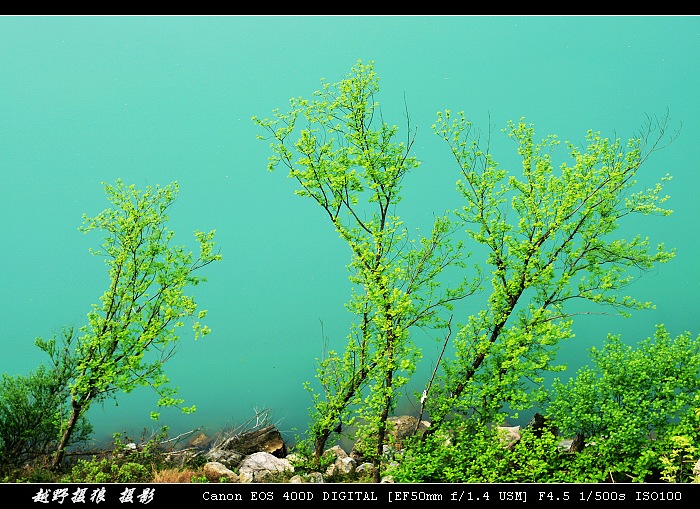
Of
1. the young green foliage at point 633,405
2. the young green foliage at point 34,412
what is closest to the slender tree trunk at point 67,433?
the young green foliage at point 34,412

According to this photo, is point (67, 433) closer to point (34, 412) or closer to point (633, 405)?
point (34, 412)

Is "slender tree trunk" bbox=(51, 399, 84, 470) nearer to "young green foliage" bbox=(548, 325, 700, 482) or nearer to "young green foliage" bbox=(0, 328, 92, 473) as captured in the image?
"young green foliage" bbox=(0, 328, 92, 473)

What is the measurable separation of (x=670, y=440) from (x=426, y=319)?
556cm

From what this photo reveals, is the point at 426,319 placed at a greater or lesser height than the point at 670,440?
greater

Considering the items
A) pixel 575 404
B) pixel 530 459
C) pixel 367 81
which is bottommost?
pixel 530 459

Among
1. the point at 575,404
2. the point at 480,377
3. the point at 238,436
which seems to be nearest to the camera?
the point at 575,404

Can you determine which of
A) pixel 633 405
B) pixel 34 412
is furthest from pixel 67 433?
pixel 633 405

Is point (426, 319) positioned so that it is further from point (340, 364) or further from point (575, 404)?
point (575, 404)

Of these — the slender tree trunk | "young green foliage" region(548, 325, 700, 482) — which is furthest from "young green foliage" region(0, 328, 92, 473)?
"young green foliage" region(548, 325, 700, 482)

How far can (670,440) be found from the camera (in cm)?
1183

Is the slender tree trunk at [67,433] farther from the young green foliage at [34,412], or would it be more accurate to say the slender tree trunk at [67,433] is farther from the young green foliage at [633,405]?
the young green foliage at [633,405]
